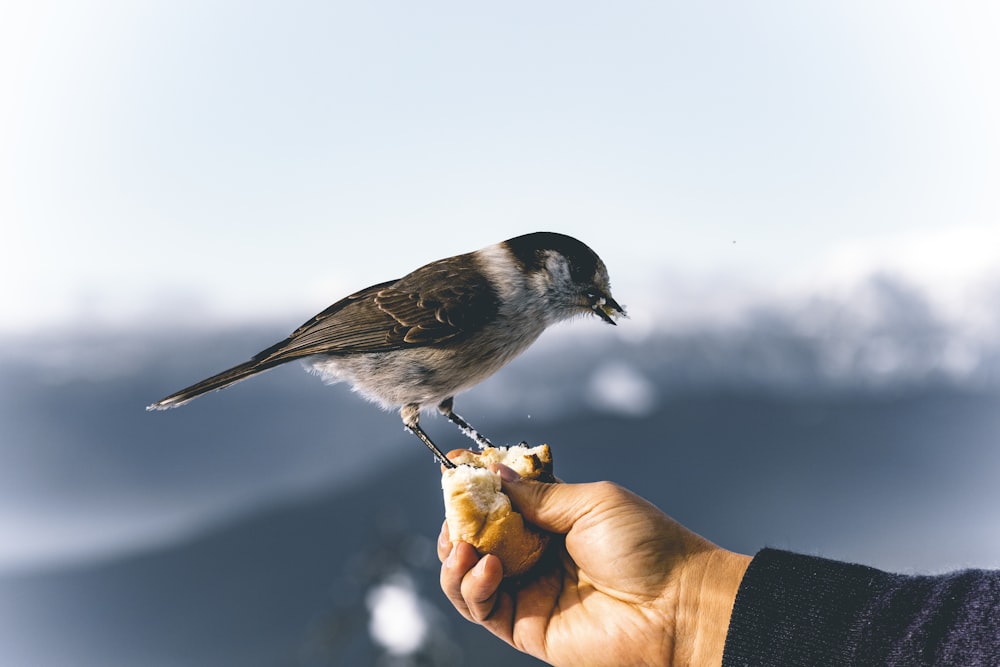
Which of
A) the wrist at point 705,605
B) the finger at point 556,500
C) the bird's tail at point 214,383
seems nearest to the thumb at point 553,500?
the finger at point 556,500

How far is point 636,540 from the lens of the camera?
225 cm

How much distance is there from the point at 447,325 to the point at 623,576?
0.95 metres

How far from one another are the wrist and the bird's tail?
145 centimetres

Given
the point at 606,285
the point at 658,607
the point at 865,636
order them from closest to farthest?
the point at 865,636 → the point at 658,607 → the point at 606,285

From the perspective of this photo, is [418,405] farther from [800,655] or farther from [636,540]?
[800,655]

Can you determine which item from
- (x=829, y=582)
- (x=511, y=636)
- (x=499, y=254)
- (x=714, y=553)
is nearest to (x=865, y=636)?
(x=829, y=582)

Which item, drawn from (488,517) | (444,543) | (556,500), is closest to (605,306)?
(556,500)

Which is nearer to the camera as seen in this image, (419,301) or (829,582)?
(829,582)

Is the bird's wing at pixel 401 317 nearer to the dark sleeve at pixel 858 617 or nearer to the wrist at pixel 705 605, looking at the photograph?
the wrist at pixel 705 605

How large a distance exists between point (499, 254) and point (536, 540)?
97 cm

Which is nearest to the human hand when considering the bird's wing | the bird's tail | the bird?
the bird

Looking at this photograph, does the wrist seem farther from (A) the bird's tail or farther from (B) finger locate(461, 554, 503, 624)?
(A) the bird's tail

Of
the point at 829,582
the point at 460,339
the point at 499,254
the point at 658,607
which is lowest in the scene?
the point at 658,607

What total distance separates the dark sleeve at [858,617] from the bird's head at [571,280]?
921mm
